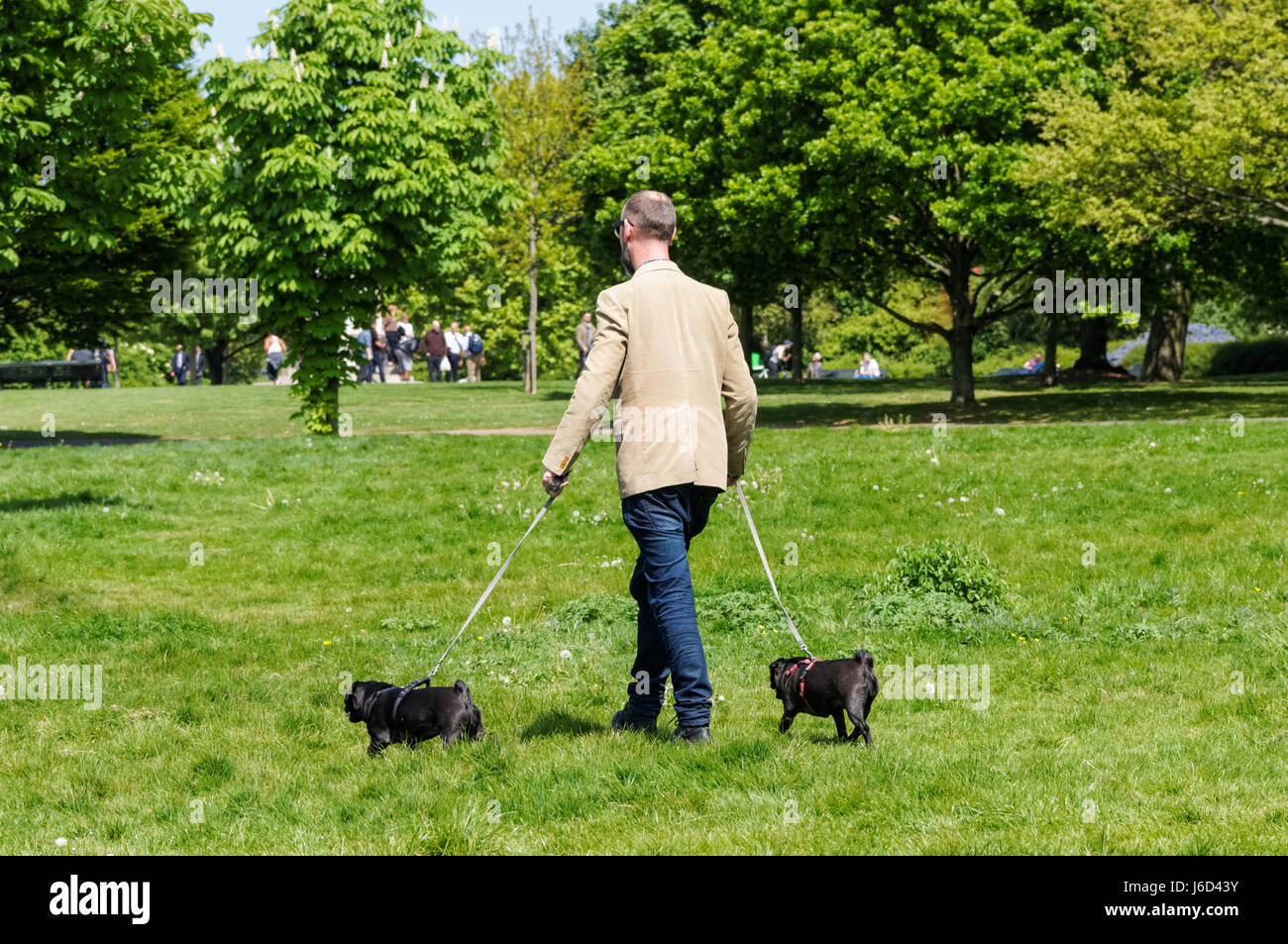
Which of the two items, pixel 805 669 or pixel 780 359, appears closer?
pixel 805 669

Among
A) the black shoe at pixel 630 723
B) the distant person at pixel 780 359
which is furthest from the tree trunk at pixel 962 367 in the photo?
the distant person at pixel 780 359

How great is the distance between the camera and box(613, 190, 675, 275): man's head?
567 centimetres

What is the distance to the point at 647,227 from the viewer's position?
567 cm

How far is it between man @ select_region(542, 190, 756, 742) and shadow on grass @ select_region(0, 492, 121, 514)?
10.2 meters

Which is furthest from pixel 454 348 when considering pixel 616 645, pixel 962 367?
pixel 616 645

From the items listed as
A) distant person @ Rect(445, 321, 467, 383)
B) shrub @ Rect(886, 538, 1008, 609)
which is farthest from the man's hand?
distant person @ Rect(445, 321, 467, 383)

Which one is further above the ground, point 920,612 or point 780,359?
point 780,359

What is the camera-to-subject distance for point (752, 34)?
2739 cm

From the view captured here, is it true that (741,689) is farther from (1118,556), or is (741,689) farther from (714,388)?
(1118,556)

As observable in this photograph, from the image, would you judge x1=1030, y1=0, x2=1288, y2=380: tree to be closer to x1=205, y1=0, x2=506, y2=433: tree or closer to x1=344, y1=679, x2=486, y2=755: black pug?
x1=205, y1=0, x2=506, y2=433: tree

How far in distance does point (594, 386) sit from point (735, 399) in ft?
2.34

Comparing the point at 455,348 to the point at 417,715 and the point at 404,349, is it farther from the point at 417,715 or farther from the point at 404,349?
the point at 417,715

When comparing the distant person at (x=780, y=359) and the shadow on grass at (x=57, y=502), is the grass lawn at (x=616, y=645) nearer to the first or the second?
the shadow on grass at (x=57, y=502)
